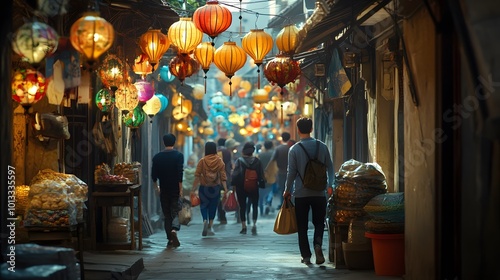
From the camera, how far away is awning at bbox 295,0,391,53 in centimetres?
1477

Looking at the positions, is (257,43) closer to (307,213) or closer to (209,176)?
(307,213)

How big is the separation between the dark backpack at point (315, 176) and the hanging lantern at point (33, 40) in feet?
19.1

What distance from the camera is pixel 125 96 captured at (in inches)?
670

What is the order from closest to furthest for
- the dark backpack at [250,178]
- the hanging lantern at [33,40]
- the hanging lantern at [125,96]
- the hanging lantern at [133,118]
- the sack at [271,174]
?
the hanging lantern at [33,40]
the hanging lantern at [125,96]
the hanging lantern at [133,118]
the dark backpack at [250,178]
the sack at [271,174]

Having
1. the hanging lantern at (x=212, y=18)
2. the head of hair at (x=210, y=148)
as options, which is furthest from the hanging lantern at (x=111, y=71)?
the head of hair at (x=210, y=148)

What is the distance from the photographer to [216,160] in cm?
2092

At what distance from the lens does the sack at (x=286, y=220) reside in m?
14.6

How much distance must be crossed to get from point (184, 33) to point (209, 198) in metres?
6.30

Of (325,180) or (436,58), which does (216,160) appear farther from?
(436,58)

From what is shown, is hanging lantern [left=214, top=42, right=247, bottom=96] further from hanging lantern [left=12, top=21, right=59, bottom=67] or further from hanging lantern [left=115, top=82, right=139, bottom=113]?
hanging lantern [left=12, top=21, right=59, bottom=67]

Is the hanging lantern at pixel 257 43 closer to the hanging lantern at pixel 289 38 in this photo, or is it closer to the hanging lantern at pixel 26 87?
the hanging lantern at pixel 289 38

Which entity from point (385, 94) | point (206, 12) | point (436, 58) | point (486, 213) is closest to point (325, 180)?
point (385, 94)

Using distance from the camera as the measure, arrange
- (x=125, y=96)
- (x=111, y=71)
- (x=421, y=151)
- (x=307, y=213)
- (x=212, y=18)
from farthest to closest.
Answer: (x=125, y=96), (x=111, y=71), (x=212, y=18), (x=307, y=213), (x=421, y=151)

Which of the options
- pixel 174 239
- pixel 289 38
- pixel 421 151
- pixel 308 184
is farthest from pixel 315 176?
pixel 174 239
